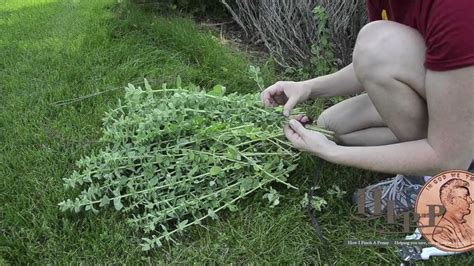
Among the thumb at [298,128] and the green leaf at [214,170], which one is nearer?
the thumb at [298,128]

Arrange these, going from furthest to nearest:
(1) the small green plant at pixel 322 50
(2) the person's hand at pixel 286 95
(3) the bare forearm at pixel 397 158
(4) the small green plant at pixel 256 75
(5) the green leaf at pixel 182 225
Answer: (1) the small green plant at pixel 322 50 < (4) the small green plant at pixel 256 75 < (2) the person's hand at pixel 286 95 < (5) the green leaf at pixel 182 225 < (3) the bare forearm at pixel 397 158

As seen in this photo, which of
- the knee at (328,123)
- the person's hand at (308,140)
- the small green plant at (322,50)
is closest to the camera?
the person's hand at (308,140)

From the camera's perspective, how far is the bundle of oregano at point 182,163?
1718 mm

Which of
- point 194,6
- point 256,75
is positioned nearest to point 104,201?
point 256,75

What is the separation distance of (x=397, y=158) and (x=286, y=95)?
504 mm

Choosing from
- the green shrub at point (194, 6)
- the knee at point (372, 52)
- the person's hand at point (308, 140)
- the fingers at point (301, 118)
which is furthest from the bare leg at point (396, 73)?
the green shrub at point (194, 6)

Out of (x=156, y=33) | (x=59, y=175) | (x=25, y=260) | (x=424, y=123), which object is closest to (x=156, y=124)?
(x=59, y=175)

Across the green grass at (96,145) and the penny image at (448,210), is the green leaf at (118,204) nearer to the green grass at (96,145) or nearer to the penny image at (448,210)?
the green grass at (96,145)

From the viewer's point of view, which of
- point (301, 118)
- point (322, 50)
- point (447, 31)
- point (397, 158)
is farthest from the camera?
point (322, 50)

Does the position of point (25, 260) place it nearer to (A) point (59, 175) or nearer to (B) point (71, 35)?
(A) point (59, 175)

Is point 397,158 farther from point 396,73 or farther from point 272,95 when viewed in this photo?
point 272,95

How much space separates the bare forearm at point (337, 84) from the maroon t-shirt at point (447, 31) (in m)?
0.41

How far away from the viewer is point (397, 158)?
1.41 m

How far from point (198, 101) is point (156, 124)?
18cm
